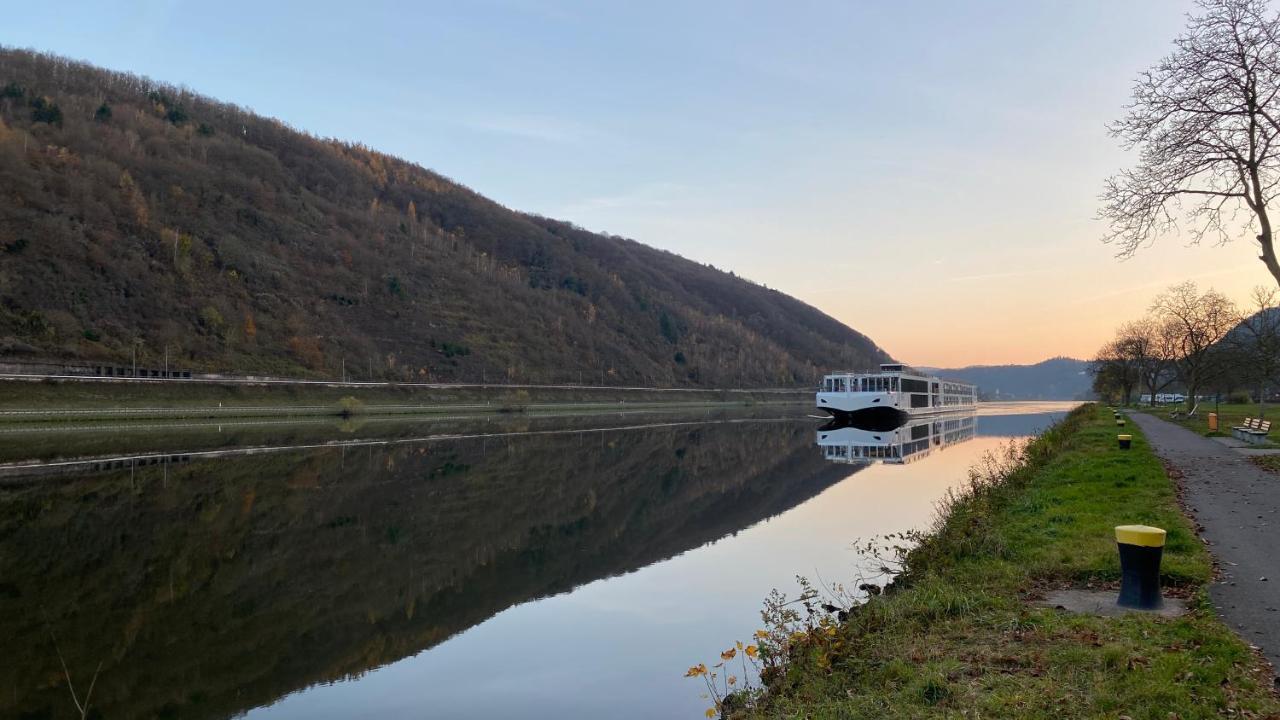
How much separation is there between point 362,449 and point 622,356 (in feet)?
356

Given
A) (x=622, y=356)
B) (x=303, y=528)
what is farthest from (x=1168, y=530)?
(x=622, y=356)

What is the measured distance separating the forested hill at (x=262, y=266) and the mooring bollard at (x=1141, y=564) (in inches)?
2680

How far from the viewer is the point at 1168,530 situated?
12.0 meters

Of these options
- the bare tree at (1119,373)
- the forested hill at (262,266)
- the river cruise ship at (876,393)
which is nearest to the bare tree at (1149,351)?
the bare tree at (1119,373)

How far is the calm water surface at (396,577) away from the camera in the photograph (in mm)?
9352

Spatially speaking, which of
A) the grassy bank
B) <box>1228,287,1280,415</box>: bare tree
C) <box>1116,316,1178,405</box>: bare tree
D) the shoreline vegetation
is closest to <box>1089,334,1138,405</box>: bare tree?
<box>1116,316,1178,405</box>: bare tree

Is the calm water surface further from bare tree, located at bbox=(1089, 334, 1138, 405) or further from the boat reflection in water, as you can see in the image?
bare tree, located at bbox=(1089, 334, 1138, 405)

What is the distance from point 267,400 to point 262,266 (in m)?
41.2

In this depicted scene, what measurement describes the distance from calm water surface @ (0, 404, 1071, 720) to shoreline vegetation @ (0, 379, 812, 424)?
67.3ft

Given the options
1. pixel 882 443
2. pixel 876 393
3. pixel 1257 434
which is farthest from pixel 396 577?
pixel 876 393

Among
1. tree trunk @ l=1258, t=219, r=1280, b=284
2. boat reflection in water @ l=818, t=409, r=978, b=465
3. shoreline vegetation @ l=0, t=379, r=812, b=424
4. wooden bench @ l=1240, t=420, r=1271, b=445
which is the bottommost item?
boat reflection in water @ l=818, t=409, r=978, b=465

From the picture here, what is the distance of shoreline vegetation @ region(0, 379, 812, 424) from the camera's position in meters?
48.5

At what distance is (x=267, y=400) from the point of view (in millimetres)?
65562

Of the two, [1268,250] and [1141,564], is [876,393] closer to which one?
[1268,250]
